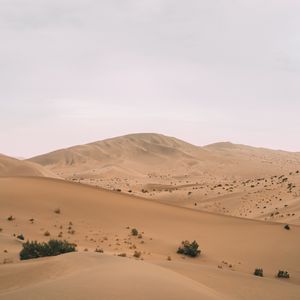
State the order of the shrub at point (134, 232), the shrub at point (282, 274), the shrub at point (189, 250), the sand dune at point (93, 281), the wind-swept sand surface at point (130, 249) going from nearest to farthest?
the sand dune at point (93, 281) → the wind-swept sand surface at point (130, 249) → the shrub at point (282, 274) → the shrub at point (189, 250) → the shrub at point (134, 232)

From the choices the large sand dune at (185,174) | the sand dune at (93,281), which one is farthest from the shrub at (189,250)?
the large sand dune at (185,174)

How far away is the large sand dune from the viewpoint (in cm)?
3347

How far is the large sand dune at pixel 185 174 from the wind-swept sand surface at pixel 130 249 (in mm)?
8161

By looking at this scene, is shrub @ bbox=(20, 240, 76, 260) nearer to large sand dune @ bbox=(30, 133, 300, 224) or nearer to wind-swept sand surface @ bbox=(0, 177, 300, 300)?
wind-swept sand surface @ bbox=(0, 177, 300, 300)

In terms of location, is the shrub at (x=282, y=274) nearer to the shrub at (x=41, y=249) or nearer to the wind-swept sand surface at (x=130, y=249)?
the wind-swept sand surface at (x=130, y=249)

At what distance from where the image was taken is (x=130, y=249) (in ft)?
48.7

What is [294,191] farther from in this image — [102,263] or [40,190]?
[102,263]

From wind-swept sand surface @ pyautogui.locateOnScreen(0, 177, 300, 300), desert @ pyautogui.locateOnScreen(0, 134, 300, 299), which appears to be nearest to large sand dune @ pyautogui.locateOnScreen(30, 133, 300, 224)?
desert @ pyautogui.locateOnScreen(0, 134, 300, 299)

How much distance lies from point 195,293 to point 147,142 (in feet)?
389

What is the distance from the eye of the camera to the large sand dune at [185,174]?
33.5 metres

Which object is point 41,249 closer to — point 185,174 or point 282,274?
point 282,274

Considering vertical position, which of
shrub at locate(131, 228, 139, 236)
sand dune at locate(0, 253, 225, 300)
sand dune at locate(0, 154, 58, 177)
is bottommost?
shrub at locate(131, 228, 139, 236)

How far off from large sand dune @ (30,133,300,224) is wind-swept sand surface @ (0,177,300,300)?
26.8 feet

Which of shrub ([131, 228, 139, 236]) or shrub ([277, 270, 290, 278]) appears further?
shrub ([131, 228, 139, 236])
